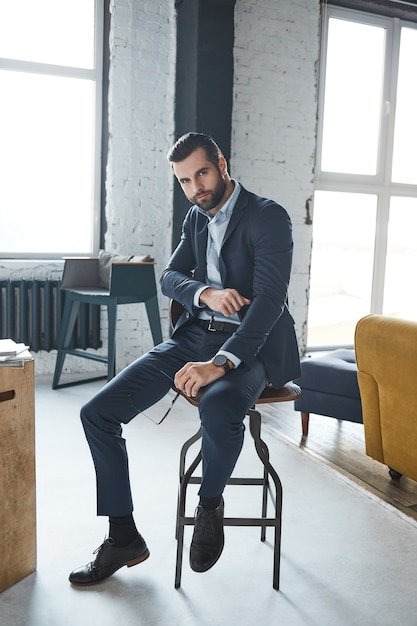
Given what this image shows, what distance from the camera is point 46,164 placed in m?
4.85

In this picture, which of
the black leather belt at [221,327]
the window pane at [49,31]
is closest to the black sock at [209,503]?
the black leather belt at [221,327]

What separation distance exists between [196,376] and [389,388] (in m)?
1.15

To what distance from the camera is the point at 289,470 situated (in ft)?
9.59

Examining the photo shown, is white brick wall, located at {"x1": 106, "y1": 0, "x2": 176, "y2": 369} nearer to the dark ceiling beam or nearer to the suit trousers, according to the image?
the dark ceiling beam

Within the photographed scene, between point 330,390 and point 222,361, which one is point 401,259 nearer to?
point 330,390

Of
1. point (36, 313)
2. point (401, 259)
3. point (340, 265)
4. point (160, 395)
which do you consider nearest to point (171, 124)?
point (36, 313)

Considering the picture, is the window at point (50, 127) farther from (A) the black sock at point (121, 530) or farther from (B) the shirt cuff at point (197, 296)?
(A) the black sock at point (121, 530)

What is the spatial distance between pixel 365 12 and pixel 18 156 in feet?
10.9

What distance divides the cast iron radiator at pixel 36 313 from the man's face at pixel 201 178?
8.63ft

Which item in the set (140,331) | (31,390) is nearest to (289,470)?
(31,390)

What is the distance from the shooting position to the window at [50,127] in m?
4.68

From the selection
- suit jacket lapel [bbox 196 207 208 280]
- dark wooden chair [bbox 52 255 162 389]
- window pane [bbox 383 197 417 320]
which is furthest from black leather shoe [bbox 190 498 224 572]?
window pane [bbox 383 197 417 320]

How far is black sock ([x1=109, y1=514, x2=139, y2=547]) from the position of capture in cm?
197

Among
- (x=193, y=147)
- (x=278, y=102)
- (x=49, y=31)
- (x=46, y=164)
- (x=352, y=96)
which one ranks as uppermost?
(x=49, y=31)
